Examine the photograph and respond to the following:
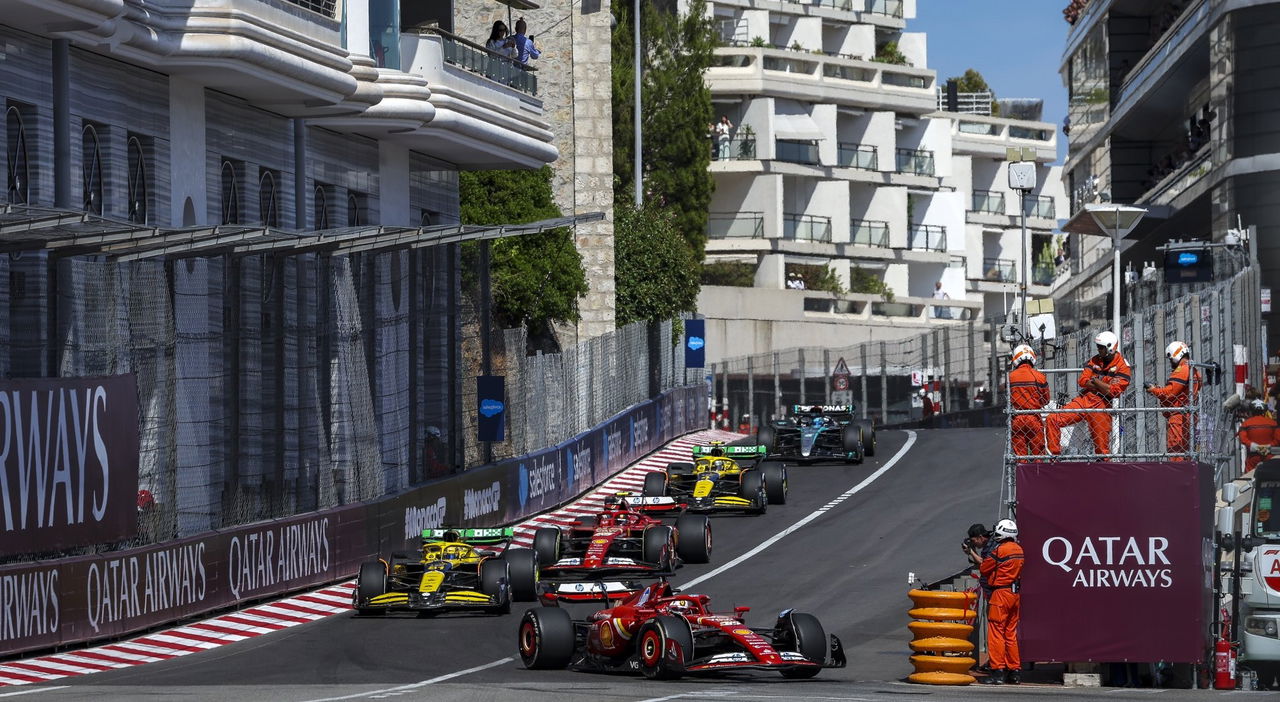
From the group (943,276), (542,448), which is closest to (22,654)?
(542,448)

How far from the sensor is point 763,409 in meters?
59.5

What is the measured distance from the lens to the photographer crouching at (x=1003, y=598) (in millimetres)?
17344

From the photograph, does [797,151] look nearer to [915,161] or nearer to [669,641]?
[915,161]

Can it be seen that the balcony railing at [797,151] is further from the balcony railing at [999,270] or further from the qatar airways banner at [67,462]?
the qatar airways banner at [67,462]

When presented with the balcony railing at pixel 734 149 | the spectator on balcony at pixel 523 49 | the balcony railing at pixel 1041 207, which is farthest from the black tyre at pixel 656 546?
the balcony railing at pixel 1041 207

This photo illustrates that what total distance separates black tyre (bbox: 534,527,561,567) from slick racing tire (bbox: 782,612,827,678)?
7.79 meters

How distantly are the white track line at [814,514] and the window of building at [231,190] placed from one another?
27.3 ft

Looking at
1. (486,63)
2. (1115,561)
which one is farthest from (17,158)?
(1115,561)

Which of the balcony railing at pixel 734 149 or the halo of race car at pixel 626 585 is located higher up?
the balcony railing at pixel 734 149

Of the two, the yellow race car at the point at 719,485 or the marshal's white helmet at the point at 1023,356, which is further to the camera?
the yellow race car at the point at 719,485

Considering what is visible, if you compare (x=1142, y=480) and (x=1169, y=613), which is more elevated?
(x=1142, y=480)

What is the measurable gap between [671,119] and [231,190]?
37.9m

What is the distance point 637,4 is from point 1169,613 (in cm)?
4444

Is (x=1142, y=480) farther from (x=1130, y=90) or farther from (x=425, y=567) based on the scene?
(x=1130, y=90)
